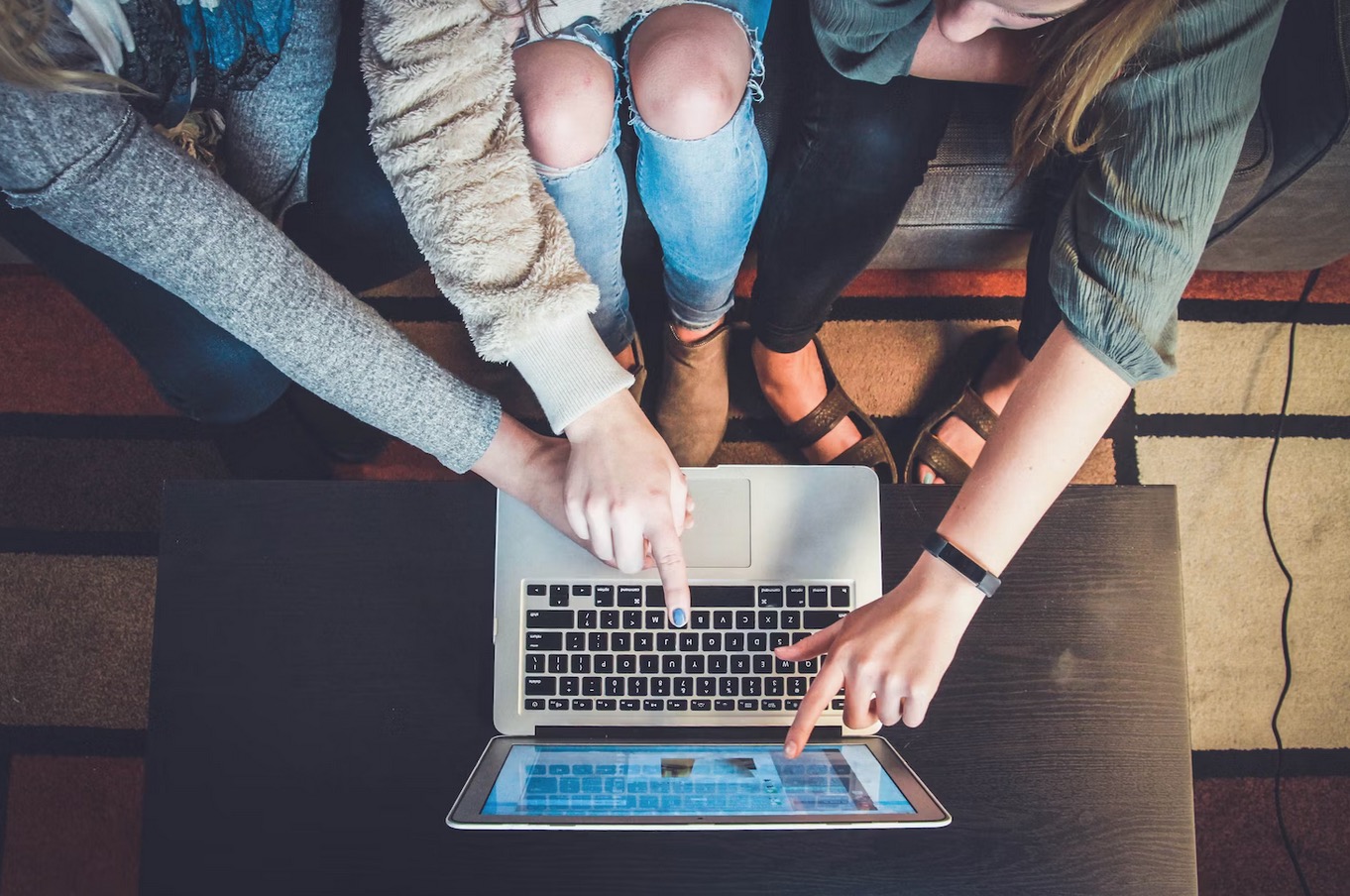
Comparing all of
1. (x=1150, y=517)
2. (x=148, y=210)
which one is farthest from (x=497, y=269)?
(x=1150, y=517)

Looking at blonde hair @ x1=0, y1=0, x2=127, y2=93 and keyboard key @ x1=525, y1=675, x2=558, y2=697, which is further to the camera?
keyboard key @ x1=525, y1=675, x2=558, y2=697

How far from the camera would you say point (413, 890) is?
2.24 feet

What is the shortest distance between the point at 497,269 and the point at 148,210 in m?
0.29

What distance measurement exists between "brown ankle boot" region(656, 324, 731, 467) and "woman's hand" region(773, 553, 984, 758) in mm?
507

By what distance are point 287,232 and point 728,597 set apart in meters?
0.70

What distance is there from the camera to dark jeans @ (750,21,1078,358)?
0.90 metres

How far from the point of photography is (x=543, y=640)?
0.71 m

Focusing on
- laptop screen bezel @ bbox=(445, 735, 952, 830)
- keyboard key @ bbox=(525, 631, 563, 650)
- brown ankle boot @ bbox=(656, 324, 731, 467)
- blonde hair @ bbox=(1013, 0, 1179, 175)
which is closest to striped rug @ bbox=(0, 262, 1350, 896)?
brown ankle boot @ bbox=(656, 324, 731, 467)

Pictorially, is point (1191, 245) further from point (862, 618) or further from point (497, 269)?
point (497, 269)

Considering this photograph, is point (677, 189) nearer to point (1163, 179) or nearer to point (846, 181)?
point (846, 181)

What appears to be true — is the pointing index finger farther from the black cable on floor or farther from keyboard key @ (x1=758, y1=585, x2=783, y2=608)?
the black cable on floor

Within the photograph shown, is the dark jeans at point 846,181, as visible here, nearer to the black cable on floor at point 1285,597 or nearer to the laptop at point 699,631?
the laptop at point 699,631

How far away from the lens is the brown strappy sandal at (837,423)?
1.21m

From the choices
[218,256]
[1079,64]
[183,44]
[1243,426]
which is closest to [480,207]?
[218,256]
